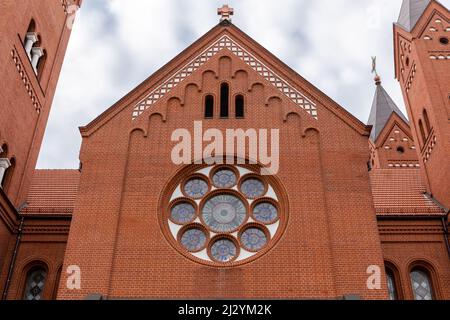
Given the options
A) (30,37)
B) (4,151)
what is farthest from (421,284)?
(30,37)

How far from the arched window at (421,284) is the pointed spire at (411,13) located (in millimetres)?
11845

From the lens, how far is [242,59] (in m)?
19.2

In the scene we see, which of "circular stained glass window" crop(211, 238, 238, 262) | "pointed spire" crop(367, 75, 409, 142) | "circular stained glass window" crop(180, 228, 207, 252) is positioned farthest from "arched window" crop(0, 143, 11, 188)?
"pointed spire" crop(367, 75, 409, 142)

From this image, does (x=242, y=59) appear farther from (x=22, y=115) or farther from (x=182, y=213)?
(x=22, y=115)

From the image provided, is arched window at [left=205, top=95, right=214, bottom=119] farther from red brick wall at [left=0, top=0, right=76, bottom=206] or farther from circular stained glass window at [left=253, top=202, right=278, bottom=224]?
red brick wall at [left=0, top=0, right=76, bottom=206]

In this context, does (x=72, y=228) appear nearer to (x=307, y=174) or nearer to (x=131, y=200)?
(x=131, y=200)

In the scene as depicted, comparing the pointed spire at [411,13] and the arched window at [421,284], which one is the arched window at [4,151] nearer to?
the arched window at [421,284]

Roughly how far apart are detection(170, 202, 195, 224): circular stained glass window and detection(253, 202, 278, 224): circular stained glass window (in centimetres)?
199

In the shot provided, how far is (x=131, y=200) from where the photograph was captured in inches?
629

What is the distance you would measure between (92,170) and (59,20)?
11901mm

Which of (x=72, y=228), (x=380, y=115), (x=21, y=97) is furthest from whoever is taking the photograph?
(x=380, y=115)

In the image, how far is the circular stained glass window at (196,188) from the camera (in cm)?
1656
